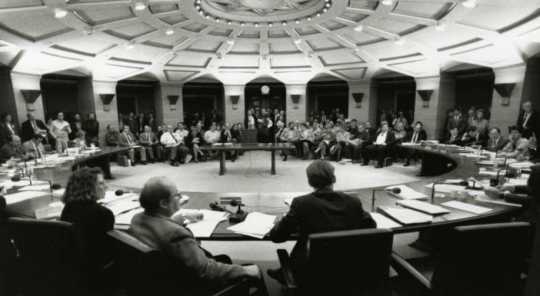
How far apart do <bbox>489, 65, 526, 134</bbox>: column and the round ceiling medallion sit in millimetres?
5239

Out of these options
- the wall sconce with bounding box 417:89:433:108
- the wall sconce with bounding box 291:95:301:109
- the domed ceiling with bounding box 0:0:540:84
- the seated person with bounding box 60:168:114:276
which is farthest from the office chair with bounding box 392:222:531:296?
the wall sconce with bounding box 291:95:301:109

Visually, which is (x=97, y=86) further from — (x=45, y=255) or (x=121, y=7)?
(x=45, y=255)

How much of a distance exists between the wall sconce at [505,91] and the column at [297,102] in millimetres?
6707

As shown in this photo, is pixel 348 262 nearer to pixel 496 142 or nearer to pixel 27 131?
pixel 496 142

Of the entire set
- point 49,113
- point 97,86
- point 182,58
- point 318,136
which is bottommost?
point 318,136

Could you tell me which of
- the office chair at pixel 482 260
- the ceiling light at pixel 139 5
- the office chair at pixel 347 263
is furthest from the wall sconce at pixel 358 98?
the office chair at pixel 347 263

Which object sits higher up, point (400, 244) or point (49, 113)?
point (49, 113)

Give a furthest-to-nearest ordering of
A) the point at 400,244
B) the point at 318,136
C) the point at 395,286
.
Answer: the point at 318,136 < the point at 400,244 < the point at 395,286

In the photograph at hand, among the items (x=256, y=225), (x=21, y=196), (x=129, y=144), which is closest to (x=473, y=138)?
(x=256, y=225)

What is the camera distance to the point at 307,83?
13.1m

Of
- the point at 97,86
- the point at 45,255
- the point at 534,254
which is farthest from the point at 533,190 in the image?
the point at 97,86

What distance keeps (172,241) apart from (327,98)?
43.5 ft

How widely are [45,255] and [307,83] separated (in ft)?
40.7

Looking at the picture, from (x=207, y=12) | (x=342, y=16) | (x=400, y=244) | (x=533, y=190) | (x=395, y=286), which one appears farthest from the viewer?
(x=342, y=16)
